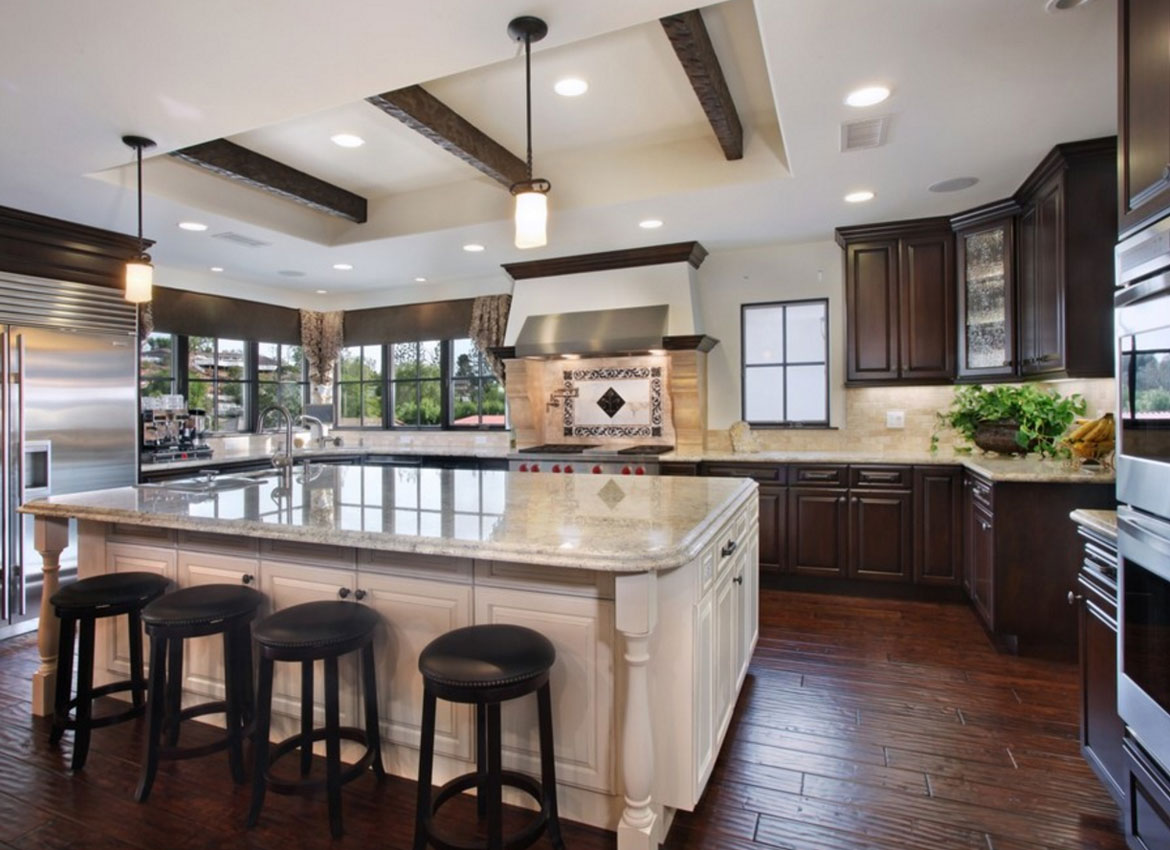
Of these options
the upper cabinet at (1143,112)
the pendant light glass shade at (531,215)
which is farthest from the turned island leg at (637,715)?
the upper cabinet at (1143,112)

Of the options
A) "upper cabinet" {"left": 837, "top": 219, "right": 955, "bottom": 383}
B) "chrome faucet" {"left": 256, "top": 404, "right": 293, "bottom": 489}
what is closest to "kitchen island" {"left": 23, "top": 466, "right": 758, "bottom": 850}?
"chrome faucet" {"left": 256, "top": 404, "right": 293, "bottom": 489}

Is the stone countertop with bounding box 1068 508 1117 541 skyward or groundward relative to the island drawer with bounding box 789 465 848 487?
skyward

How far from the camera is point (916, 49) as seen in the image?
2197 mm

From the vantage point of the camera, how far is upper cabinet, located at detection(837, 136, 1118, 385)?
316 centimetres

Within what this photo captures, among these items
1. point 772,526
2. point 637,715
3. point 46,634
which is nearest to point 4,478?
point 46,634

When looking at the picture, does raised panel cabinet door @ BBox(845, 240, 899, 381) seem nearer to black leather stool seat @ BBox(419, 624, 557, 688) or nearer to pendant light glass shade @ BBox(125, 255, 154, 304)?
black leather stool seat @ BBox(419, 624, 557, 688)

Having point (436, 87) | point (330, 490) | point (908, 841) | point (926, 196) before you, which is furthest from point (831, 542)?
point (436, 87)

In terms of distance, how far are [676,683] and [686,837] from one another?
1.64 feet

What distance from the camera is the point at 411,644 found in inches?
82.4

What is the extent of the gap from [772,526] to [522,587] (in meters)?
2.90

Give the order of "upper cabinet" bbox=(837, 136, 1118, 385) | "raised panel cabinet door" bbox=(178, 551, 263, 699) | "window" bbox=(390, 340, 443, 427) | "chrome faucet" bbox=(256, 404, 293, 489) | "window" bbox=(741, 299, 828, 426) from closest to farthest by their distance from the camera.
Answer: "raised panel cabinet door" bbox=(178, 551, 263, 699), "chrome faucet" bbox=(256, 404, 293, 489), "upper cabinet" bbox=(837, 136, 1118, 385), "window" bbox=(741, 299, 828, 426), "window" bbox=(390, 340, 443, 427)

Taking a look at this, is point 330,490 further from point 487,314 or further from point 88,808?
point 487,314

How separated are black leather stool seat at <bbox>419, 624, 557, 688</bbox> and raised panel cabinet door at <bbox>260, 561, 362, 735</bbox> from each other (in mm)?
612

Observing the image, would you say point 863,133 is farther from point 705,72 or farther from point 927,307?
point 927,307
